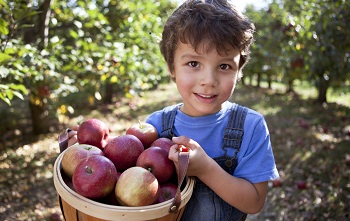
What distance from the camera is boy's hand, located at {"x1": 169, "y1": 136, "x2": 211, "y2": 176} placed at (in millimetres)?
1393

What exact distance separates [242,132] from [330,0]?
82.8 inches

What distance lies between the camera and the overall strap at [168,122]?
1.86 meters

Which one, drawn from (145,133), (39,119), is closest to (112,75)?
(39,119)

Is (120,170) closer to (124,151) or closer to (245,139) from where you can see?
(124,151)

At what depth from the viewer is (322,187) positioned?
165 inches

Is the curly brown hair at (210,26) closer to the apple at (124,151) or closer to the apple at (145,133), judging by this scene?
the apple at (145,133)

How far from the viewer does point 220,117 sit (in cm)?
178

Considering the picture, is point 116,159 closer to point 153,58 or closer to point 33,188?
point 33,188

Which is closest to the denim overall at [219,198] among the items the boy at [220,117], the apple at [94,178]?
the boy at [220,117]

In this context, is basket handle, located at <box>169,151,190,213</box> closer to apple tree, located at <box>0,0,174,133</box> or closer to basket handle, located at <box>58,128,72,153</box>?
basket handle, located at <box>58,128,72,153</box>

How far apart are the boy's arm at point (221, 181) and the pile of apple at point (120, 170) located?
108 millimetres

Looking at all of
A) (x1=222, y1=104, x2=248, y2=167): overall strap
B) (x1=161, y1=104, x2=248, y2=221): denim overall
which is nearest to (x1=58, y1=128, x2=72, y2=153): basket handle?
(x1=161, y1=104, x2=248, y2=221): denim overall

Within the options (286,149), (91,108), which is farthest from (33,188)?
(91,108)

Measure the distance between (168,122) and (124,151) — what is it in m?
0.42
